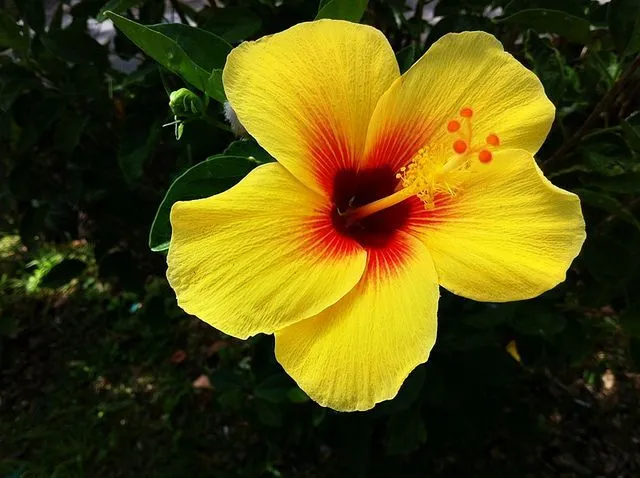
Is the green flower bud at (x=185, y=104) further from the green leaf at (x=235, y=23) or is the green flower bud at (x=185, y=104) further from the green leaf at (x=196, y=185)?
the green leaf at (x=235, y=23)

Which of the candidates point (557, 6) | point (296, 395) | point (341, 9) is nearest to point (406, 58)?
point (341, 9)

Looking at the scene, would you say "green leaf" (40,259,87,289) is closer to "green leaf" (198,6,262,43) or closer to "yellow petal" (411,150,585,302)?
"green leaf" (198,6,262,43)

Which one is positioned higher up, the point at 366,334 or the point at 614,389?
the point at 366,334

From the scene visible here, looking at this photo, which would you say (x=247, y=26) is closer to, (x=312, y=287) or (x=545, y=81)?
(x=545, y=81)

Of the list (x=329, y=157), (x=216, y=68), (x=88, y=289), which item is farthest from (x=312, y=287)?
(x=88, y=289)

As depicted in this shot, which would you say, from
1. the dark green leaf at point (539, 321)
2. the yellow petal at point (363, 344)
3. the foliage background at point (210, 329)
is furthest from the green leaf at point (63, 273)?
the yellow petal at point (363, 344)

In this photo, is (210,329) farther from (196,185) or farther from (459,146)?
(459,146)
